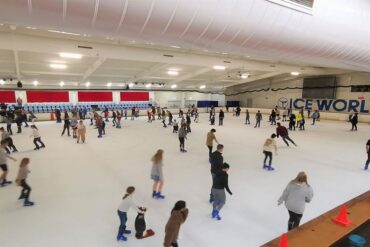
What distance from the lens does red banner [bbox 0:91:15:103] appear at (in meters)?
19.3

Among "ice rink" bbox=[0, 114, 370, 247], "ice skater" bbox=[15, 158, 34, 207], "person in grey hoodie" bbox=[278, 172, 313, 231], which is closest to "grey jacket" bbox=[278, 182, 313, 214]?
"person in grey hoodie" bbox=[278, 172, 313, 231]

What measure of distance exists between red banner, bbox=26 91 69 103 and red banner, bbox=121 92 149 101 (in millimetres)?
5973

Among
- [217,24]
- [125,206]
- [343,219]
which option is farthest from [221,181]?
[217,24]

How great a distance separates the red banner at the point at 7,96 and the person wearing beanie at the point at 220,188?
912 inches

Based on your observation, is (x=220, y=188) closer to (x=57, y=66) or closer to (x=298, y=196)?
(x=298, y=196)

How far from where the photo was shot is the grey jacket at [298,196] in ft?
10.6

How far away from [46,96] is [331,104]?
28.9 meters

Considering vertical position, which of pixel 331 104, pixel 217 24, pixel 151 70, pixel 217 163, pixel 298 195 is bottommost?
pixel 298 195

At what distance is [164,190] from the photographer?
17.2 feet

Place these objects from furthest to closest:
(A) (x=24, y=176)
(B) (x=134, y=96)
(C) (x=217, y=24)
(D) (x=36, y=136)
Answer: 1. (B) (x=134, y=96)
2. (D) (x=36, y=136)
3. (A) (x=24, y=176)
4. (C) (x=217, y=24)

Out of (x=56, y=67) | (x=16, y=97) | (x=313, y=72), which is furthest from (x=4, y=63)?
(x=313, y=72)

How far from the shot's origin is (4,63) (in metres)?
13.7

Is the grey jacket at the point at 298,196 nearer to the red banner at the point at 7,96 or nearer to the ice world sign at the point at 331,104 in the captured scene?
the ice world sign at the point at 331,104

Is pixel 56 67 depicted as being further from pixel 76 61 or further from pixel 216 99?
pixel 216 99
